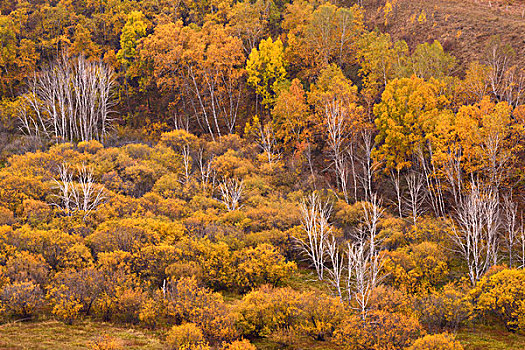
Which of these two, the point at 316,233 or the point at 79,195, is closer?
the point at 316,233

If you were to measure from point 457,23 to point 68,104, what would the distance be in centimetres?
5175

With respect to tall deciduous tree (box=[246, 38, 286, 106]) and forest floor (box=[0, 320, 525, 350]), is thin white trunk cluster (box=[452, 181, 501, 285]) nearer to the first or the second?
forest floor (box=[0, 320, 525, 350])

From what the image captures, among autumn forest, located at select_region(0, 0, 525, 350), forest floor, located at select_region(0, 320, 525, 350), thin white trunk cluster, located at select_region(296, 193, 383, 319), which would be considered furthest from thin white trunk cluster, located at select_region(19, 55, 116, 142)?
forest floor, located at select_region(0, 320, 525, 350)

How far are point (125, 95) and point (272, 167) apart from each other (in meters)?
28.1

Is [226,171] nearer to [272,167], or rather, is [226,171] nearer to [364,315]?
[272,167]

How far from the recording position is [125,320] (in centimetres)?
2339

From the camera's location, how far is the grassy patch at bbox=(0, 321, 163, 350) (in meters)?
19.4

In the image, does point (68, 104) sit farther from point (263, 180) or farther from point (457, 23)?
point (457, 23)

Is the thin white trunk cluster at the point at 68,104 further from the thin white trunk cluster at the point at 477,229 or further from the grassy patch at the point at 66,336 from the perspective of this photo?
the thin white trunk cluster at the point at 477,229

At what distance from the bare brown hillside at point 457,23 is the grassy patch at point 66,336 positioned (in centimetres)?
4744

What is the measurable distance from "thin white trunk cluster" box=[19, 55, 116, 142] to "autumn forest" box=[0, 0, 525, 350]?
1.67 feet

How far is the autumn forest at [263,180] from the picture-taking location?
22453mm

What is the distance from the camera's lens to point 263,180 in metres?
44.7

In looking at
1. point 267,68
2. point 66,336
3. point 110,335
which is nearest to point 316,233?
point 110,335
